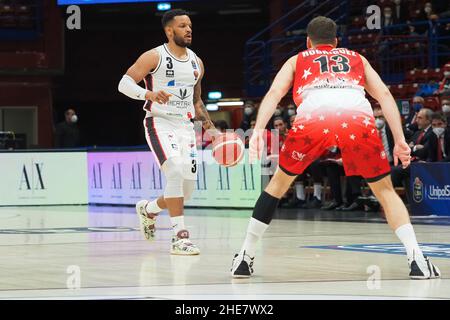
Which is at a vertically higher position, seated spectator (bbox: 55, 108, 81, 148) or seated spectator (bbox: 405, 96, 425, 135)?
seated spectator (bbox: 55, 108, 81, 148)

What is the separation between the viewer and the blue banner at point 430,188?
17.0 metres

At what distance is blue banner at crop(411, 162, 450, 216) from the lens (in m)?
17.0

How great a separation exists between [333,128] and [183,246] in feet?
9.20

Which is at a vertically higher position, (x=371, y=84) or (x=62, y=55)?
(x=62, y=55)

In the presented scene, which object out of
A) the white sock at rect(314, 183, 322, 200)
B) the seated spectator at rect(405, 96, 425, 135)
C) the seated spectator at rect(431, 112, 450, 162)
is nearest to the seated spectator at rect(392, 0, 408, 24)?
the seated spectator at rect(405, 96, 425, 135)

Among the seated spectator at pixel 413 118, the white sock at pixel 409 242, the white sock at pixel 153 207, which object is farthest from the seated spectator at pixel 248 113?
the white sock at pixel 409 242

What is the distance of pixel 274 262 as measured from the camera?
31.2 ft

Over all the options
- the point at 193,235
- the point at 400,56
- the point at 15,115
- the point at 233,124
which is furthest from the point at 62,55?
the point at 193,235

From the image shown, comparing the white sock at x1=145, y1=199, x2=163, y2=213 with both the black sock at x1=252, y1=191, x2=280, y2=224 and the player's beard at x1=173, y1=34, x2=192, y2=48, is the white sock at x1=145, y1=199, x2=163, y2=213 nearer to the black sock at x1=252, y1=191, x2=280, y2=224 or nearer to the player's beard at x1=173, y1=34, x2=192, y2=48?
the player's beard at x1=173, y1=34, x2=192, y2=48

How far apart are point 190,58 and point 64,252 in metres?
2.46

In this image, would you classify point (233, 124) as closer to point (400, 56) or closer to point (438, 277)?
point (400, 56)

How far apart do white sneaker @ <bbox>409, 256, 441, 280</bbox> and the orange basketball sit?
228 cm

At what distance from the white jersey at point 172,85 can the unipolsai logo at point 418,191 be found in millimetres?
7510

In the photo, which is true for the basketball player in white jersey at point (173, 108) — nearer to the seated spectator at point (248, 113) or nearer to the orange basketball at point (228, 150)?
the orange basketball at point (228, 150)
